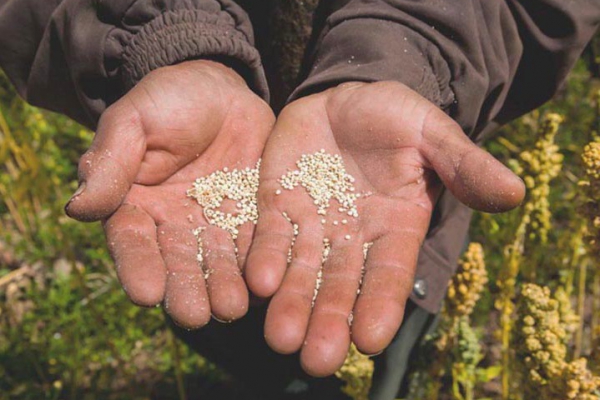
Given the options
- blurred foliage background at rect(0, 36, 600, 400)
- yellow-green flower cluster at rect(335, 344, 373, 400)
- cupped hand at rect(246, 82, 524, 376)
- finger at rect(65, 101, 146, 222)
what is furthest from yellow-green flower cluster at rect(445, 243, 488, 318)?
finger at rect(65, 101, 146, 222)

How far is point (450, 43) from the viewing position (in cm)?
162

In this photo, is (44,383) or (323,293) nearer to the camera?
(323,293)

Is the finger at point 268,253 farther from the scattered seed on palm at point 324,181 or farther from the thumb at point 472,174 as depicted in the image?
the thumb at point 472,174

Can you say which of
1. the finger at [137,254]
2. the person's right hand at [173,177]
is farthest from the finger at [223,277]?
the finger at [137,254]

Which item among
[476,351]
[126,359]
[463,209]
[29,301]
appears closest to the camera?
[476,351]

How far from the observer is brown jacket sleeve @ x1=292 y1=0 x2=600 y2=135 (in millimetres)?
1610

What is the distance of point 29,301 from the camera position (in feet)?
9.12

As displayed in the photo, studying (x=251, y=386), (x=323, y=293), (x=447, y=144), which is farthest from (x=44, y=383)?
(x=447, y=144)

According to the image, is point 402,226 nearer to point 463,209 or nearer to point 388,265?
point 388,265

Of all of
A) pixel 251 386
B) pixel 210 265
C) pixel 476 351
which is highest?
pixel 210 265

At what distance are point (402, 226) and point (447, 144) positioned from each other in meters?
0.19

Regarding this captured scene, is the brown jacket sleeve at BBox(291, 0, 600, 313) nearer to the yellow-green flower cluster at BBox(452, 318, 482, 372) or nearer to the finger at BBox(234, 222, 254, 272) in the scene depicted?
the finger at BBox(234, 222, 254, 272)

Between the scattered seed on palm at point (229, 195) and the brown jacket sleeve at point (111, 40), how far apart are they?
0.26m

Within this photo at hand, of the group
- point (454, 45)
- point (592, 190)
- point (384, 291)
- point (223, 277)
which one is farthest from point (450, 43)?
point (223, 277)
